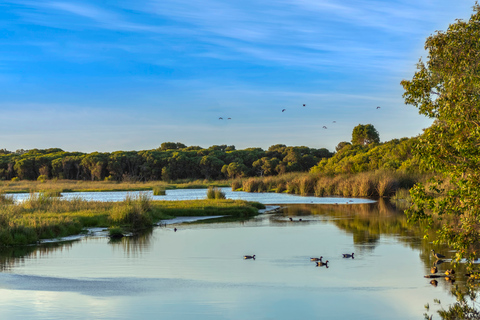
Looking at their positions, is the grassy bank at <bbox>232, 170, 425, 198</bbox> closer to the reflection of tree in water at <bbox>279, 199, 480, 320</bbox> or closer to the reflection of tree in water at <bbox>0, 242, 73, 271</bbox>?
the reflection of tree in water at <bbox>279, 199, 480, 320</bbox>

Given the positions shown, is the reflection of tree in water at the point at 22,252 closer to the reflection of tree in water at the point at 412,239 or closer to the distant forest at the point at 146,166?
the reflection of tree in water at the point at 412,239

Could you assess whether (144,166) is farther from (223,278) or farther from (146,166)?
(223,278)

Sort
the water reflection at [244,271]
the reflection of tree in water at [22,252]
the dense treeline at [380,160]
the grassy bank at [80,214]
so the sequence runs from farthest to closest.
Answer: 1. the dense treeline at [380,160]
2. the grassy bank at [80,214]
3. the reflection of tree in water at [22,252]
4. the water reflection at [244,271]

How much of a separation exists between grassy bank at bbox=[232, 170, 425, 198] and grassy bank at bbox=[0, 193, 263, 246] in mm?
16938

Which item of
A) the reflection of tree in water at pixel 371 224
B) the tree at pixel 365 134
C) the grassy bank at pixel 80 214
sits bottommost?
the reflection of tree in water at pixel 371 224

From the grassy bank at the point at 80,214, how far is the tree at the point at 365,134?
192ft

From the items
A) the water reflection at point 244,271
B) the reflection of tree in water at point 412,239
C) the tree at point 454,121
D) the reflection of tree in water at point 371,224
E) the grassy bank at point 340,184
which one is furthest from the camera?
the grassy bank at point 340,184

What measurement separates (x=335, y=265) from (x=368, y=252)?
9.26ft

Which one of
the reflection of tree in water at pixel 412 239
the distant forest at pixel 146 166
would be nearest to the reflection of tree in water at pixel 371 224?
the reflection of tree in water at pixel 412 239

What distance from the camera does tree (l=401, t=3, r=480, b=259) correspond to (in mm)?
9109

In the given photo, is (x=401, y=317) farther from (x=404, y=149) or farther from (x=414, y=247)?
(x=404, y=149)

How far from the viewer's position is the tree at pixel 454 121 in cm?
911

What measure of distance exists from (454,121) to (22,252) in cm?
1484

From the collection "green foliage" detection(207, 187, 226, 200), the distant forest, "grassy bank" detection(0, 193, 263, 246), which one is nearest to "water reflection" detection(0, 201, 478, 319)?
"grassy bank" detection(0, 193, 263, 246)
